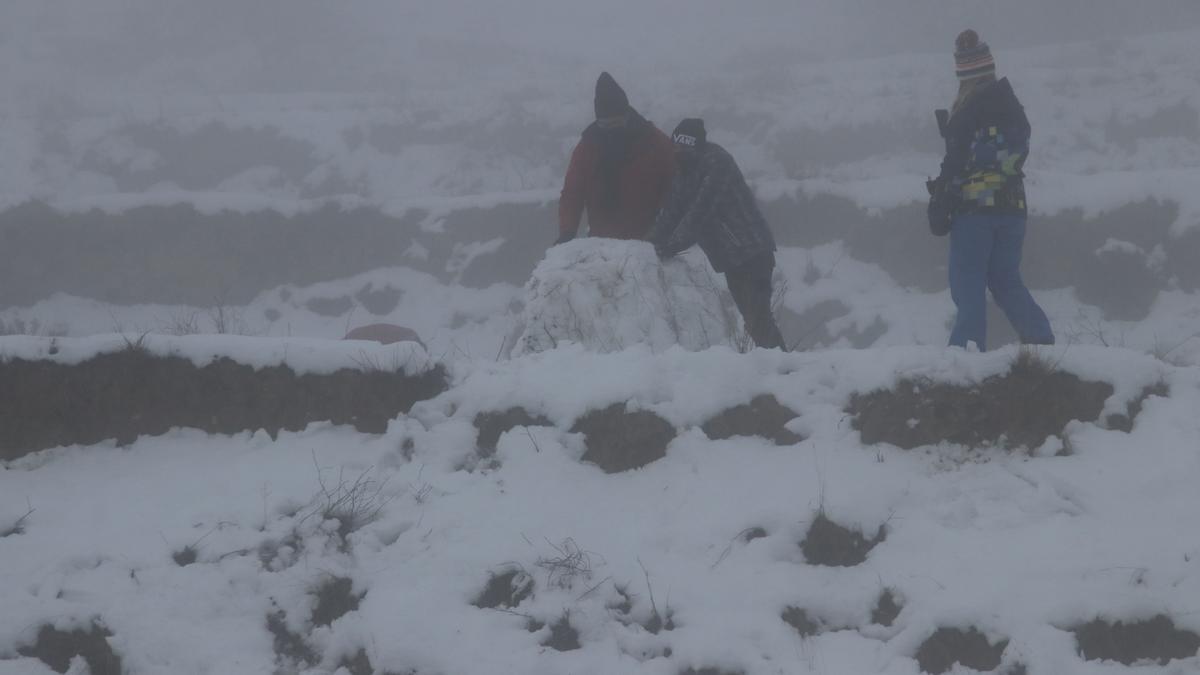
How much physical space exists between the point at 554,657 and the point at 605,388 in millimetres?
1297

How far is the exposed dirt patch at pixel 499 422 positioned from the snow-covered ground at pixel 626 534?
3 centimetres

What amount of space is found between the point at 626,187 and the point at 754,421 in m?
2.13

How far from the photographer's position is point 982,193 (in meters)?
3.95

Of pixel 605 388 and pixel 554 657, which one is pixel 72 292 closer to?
pixel 605 388

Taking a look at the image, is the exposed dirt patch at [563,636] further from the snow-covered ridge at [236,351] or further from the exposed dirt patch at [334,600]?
the snow-covered ridge at [236,351]

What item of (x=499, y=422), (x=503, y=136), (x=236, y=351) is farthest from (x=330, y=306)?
(x=499, y=422)

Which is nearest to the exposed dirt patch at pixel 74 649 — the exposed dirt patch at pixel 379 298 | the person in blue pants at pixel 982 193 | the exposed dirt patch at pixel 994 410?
the exposed dirt patch at pixel 994 410

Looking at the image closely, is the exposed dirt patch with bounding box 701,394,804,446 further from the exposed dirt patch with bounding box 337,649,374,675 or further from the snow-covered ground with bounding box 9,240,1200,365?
the snow-covered ground with bounding box 9,240,1200,365

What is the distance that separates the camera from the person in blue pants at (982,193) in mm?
3930

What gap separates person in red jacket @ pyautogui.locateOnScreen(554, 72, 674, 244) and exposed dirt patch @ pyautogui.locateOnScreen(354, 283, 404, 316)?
737 cm

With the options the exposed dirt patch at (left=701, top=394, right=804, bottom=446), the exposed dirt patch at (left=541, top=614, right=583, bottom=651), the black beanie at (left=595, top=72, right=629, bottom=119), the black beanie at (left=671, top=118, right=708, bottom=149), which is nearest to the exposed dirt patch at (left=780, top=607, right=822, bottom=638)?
the exposed dirt patch at (left=541, top=614, right=583, bottom=651)

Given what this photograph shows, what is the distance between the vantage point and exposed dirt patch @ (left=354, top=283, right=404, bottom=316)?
12.1 meters

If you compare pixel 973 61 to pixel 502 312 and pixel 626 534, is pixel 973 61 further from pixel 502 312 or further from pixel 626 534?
pixel 502 312

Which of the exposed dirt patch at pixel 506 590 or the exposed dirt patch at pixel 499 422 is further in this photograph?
the exposed dirt patch at pixel 499 422
